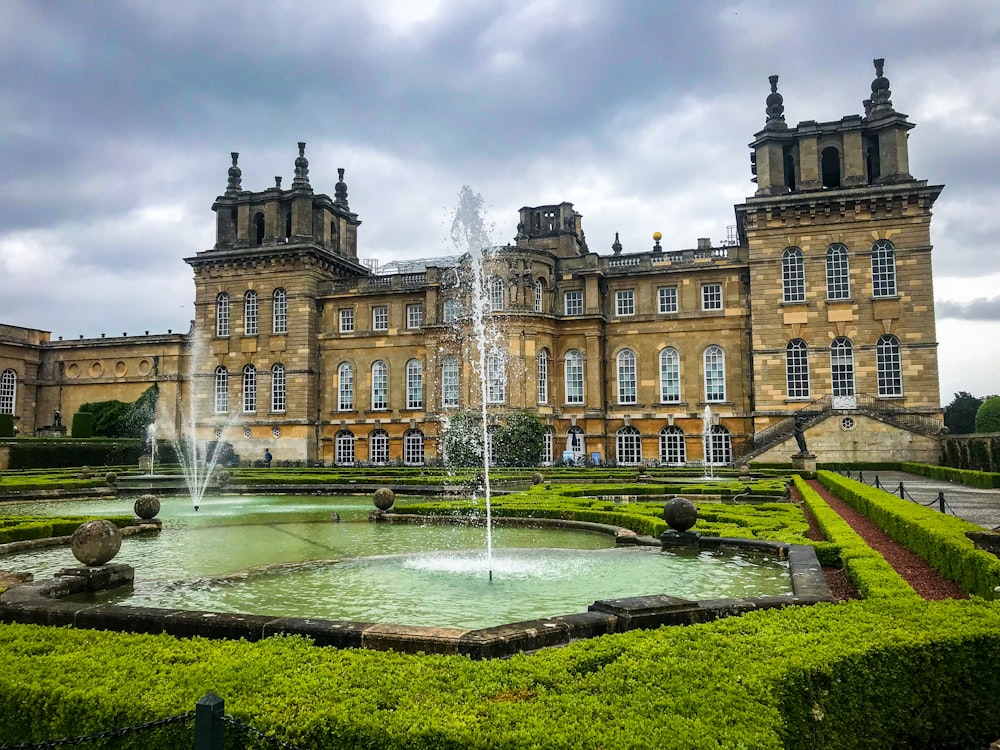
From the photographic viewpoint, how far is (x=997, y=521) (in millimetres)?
12859

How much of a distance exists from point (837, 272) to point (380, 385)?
24.2 meters

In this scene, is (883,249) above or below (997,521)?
above

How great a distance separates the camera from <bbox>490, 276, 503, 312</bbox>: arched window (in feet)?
123

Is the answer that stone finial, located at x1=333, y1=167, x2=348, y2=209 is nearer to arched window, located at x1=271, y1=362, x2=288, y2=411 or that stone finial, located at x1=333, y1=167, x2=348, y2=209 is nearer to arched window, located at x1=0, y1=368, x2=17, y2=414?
arched window, located at x1=271, y1=362, x2=288, y2=411

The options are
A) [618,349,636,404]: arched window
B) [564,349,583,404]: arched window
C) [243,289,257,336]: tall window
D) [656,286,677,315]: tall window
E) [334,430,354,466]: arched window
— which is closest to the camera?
[656,286,677,315]: tall window

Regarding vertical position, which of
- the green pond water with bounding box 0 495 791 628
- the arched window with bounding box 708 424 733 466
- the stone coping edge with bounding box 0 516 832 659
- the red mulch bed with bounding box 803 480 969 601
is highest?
the arched window with bounding box 708 424 733 466

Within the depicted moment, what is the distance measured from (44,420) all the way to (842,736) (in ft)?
188

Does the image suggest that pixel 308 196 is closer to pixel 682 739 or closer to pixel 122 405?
pixel 122 405

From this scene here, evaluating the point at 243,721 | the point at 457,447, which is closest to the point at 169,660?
the point at 243,721

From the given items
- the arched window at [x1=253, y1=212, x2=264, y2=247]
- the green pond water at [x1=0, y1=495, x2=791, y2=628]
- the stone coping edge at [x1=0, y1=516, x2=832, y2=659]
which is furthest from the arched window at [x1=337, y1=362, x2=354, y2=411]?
the stone coping edge at [x1=0, y1=516, x2=832, y2=659]

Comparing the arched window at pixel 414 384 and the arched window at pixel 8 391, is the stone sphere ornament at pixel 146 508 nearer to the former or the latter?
the arched window at pixel 414 384

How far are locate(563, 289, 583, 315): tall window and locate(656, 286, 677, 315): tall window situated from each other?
4.00 m

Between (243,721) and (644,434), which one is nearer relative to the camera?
(243,721)

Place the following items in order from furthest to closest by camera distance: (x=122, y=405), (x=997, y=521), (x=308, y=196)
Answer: (x=122, y=405)
(x=308, y=196)
(x=997, y=521)
